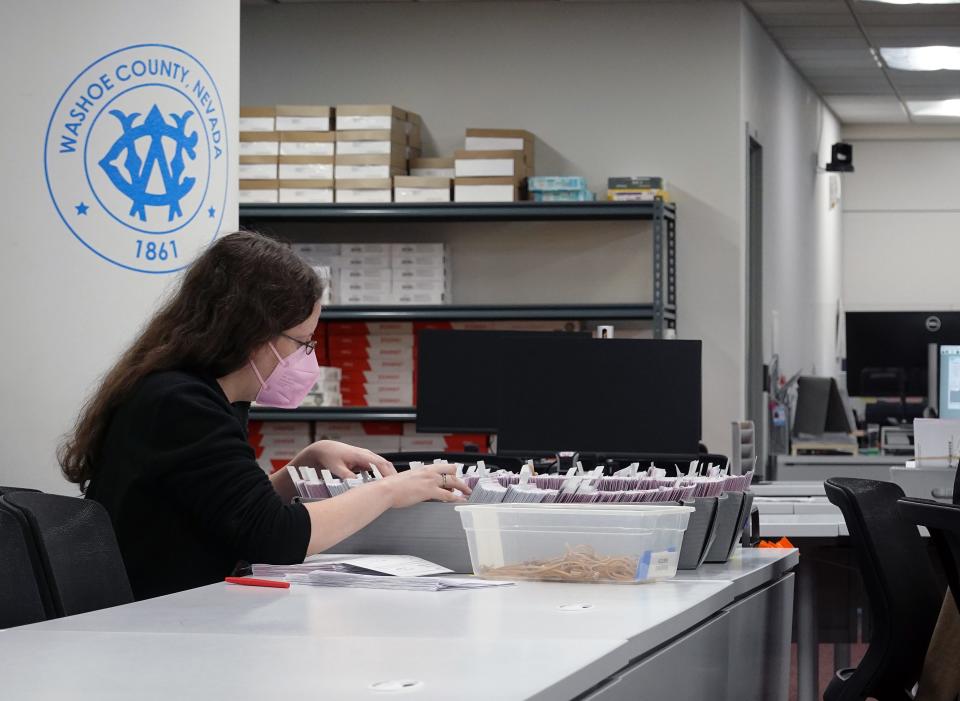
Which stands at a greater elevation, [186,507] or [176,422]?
[176,422]

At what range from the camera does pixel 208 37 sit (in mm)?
3307

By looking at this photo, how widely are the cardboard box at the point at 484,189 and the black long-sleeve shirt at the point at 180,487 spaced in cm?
394

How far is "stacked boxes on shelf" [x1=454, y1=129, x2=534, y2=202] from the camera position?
6.11 metres

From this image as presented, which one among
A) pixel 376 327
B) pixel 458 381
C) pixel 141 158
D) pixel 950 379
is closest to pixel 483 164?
pixel 376 327

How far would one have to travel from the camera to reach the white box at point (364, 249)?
6.27 metres

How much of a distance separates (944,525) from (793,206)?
673 centimetres

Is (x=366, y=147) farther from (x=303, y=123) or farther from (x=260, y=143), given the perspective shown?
(x=260, y=143)

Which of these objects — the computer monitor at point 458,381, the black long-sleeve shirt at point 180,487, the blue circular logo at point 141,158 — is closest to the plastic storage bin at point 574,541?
the black long-sleeve shirt at point 180,487

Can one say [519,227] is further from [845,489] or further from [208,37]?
[845,489]

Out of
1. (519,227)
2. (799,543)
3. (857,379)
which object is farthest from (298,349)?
(857,379)

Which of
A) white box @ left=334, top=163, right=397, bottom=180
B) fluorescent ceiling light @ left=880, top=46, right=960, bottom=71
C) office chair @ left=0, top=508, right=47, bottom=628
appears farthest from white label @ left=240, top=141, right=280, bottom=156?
office chair @ left=0, top=508, right=47, bottom=628

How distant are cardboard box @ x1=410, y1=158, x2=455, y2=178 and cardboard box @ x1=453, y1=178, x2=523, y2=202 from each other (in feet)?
0.41

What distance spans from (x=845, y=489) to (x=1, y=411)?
1.78 metres

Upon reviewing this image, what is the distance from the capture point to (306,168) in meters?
6.16
